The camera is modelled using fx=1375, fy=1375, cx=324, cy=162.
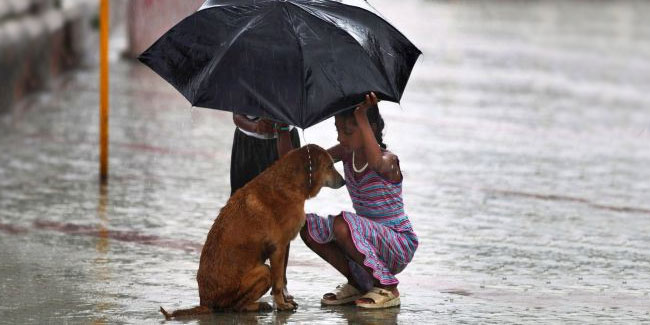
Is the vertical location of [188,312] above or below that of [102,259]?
below

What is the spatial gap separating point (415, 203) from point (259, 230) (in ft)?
12.2

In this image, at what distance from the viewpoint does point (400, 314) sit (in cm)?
658

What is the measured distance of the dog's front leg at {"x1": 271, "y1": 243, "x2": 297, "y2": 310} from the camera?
6285mm

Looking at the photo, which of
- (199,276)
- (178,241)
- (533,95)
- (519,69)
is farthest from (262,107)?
A: (519,69)

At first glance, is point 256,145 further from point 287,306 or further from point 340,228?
point 287,306

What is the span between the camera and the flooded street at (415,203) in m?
6.84

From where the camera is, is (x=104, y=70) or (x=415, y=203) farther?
(x=104, y=70)

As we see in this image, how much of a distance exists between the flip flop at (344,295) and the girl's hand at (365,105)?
0.90 metres

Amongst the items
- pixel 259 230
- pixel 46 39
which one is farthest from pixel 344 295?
pixel 46 39

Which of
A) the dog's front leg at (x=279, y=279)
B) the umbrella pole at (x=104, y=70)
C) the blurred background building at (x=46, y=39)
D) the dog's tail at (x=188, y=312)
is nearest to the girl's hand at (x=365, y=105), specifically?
the dog's front leg at (x=279, y=279)

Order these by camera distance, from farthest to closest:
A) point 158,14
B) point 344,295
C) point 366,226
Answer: point 158,14 → point 344,295 → point 366,226

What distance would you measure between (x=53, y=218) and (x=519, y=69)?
13143 millimetres

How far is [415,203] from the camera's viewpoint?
9844mm

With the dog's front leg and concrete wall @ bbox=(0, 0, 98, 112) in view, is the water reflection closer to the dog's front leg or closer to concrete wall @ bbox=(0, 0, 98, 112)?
the dog's front leg
